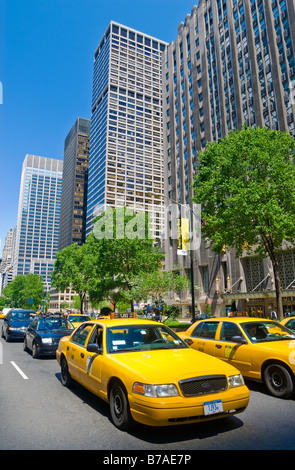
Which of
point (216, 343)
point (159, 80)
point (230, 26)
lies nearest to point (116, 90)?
point (159, 80)

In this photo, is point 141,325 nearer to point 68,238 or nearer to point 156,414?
point 156,414

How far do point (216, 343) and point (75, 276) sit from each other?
4276 centimetres

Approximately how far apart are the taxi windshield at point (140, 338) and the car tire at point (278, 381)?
2089 mm

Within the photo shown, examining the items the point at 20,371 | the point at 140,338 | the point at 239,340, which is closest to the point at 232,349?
the point at 239,340

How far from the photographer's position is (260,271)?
119 feet

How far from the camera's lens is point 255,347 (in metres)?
6.64

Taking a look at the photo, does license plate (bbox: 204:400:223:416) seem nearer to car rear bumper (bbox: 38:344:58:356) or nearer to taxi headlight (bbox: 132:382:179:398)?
taxi headlight (bbox: 132:382:179:398)


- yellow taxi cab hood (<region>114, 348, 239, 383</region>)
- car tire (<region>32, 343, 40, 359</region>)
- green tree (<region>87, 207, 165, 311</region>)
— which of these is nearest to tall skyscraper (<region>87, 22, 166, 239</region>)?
green tree (<region>87, 207, 165, 311</region>)

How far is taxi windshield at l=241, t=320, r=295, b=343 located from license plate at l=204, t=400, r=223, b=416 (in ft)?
10.2

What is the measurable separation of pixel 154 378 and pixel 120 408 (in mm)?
899

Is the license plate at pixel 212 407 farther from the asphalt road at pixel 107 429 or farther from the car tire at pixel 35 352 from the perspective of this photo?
the car tire at pixel 35 352

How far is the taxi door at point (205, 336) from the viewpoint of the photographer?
25.5 ft

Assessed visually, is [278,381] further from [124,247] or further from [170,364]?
[124,247]

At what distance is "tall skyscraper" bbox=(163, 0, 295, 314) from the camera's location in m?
36.6
